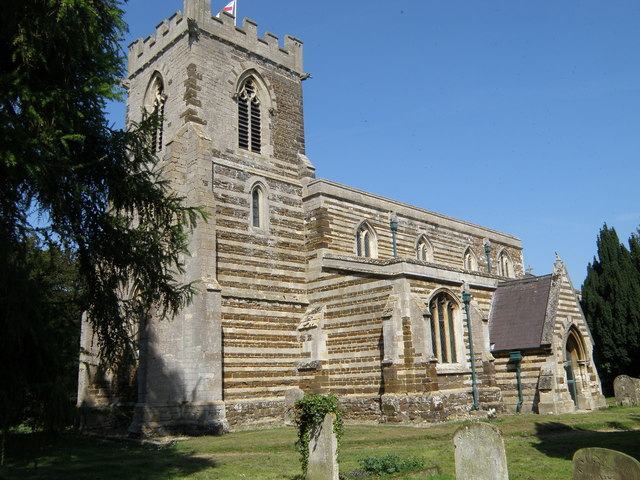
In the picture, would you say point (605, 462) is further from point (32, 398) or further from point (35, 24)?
point (35, 24)

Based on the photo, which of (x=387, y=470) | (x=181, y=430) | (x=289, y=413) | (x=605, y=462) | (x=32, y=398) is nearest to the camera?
(x=605, y=462)

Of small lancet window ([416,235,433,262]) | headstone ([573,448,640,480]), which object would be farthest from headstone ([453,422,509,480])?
small lancet window ([416,235,433,262])

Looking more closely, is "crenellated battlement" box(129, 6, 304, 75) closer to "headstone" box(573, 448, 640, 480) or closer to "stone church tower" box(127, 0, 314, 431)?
"stone church tower" box(127, 0, 314, 431)

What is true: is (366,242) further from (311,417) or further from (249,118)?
(311,417)

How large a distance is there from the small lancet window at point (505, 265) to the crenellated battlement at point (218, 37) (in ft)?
58.9

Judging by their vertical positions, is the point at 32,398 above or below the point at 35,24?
below

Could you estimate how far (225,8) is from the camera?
95.3 feet

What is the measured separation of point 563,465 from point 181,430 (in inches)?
522

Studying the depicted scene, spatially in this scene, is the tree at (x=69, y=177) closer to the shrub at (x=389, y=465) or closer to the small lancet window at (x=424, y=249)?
the shrub at (x=389, y=465)

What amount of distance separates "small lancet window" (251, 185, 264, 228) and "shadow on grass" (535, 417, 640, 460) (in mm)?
13233

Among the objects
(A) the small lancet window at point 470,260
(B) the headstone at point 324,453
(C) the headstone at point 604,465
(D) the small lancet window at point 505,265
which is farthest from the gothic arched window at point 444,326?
(C) the headstone at point 604,465

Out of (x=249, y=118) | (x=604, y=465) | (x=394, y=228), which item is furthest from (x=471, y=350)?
(x=604, y=465)

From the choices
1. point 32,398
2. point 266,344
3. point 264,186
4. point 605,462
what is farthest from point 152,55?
point 605,462

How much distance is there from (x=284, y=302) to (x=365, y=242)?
5.88m
